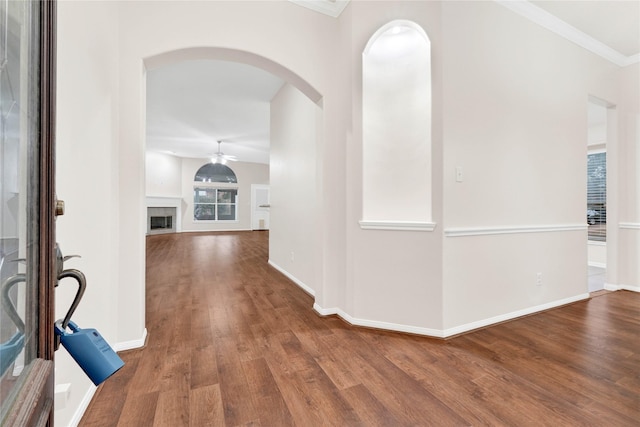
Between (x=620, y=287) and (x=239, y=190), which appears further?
(x=239, y=190)

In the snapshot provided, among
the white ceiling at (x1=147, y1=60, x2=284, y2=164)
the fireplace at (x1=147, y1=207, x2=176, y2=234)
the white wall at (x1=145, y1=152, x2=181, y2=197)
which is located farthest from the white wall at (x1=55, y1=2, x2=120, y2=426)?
the fireplace at (x1=147, y1=207, x2=176, y2=234)

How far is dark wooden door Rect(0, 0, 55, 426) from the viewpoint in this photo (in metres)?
0.40

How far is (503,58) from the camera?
241 centimetres

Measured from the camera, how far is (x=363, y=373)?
5.36ft

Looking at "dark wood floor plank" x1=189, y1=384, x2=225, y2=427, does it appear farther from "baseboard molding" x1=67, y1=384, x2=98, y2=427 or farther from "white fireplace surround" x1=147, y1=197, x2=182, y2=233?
"white fireplace surround" x1=147, y1=197, x2=182, y2=233

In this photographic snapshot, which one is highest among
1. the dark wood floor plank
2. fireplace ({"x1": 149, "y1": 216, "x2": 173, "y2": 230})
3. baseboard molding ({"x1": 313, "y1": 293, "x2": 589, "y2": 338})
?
fireplace ({"x1": 149, "y1": 216, "x2": 173, "y2": 230})

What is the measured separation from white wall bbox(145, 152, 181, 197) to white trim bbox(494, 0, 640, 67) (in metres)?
9.53

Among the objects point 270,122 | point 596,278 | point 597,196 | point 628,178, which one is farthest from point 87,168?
point 597,196

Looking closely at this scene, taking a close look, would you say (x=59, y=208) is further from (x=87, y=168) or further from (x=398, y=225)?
(x=398, y=225)

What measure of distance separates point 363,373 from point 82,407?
1.45 metres

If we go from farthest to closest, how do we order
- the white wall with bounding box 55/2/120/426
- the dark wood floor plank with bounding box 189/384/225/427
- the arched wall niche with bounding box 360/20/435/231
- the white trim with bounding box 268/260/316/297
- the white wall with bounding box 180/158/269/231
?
the white wall with bounding box 180/158/269/231 → the white trim with bounding box 268/260/316/297 → the arched wall niche with bounding box 360/20/435/231 → the dark wood floor plank with bounding box 189/384/225/427 → the white wall with bounding box 55/2/120/426

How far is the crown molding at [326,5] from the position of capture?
7.78 feet

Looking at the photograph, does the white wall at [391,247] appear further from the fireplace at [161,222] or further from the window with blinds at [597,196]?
the fireplace at [161,222]

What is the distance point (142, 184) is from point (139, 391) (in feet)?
4.35
